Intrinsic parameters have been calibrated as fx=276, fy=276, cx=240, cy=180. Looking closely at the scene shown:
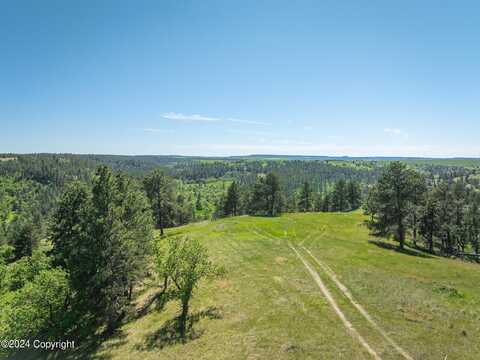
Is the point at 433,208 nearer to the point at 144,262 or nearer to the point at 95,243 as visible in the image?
the point at 144,262

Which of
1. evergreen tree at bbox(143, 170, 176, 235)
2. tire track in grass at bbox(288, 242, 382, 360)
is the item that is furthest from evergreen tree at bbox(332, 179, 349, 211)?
tire track in grass at bbox(288, 242, 382, 360)

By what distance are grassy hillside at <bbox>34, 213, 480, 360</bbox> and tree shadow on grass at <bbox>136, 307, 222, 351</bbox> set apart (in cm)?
11

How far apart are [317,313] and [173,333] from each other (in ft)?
44.4

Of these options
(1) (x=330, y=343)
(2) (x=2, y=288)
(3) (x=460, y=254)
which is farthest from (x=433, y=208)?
(2) (x=2, y=288)

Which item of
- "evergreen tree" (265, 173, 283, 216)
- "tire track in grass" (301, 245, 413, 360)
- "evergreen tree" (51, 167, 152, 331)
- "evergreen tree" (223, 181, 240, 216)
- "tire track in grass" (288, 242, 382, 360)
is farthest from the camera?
"evergreen tree" (223, 181, 240, 216)

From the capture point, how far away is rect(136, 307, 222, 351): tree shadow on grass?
24234 millimetres

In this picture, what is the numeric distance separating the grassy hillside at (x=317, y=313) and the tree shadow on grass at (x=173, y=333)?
A: 0.35 ft

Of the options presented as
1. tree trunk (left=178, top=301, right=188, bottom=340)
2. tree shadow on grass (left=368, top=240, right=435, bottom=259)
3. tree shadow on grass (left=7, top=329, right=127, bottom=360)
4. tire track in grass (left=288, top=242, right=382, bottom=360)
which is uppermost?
tire track in grass (left=288, top=242, right=382, bottom=360)

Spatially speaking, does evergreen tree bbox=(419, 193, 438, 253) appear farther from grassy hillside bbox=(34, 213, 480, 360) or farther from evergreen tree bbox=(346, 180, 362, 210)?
evergreen tree bbox=(346, 180, 362, 210)

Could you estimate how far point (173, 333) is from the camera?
2564cm

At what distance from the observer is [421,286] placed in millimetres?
31812

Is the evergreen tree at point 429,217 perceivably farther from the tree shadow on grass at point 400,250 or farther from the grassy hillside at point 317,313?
the grassy hillside at point 317,313

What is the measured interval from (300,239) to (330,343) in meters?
35.4

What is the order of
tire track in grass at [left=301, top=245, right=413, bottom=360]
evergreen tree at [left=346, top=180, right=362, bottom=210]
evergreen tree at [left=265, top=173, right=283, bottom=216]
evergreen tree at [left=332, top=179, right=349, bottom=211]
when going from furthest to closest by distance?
1. evergreen tree at [left=346, top=180, right=362, bottom=210]
2. evergreen tree at [left=332, top=179, right=349, bottom=211]
3. evergreen tree at [left=265, top=173, right=283, bottom=216]
4. tire track in grass at [left=301, top=245, right=413, bottom=360]
